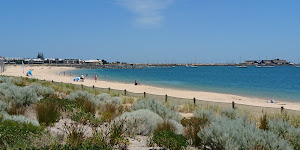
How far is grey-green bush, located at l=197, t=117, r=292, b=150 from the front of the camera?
4934 millimetres

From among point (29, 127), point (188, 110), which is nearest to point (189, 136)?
point (29, 127)

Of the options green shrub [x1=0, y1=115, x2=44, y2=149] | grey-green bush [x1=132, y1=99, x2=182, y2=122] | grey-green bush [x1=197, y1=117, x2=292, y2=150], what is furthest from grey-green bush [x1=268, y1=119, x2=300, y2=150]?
green shrub [x1=0, y1=115, x2=44, y2=149]

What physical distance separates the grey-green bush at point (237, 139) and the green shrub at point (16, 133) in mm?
3671

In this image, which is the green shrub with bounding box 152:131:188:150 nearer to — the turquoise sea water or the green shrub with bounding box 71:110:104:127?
the green shrub with bounding box 71:110:104:127

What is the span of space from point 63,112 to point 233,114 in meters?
6.96

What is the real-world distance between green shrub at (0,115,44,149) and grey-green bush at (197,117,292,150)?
367cm

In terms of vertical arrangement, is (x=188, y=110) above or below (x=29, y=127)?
below

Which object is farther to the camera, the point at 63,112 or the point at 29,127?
the point at 63,112

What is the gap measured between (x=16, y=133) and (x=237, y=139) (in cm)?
436

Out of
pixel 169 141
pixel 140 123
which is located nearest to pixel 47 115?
pixel 140 123

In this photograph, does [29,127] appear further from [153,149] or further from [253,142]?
[253,142]

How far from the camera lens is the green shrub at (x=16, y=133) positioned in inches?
168

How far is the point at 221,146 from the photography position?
5.31 meters

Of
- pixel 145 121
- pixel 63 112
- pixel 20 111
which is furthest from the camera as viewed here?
pixel 63 112
